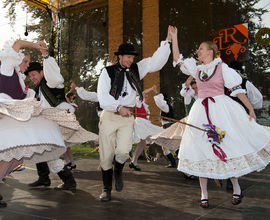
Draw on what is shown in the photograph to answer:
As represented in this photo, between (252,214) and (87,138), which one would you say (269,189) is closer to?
(252,214)

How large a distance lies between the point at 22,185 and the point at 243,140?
3.06m

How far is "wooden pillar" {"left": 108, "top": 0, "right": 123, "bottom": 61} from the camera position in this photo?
335 inches

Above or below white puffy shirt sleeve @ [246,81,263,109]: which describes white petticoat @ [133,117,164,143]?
below

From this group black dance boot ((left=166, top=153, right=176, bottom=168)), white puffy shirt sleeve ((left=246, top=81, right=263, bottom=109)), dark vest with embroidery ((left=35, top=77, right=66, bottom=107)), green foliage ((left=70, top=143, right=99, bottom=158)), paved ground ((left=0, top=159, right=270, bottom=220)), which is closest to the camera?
paved ground ((left=0, top=159, right=270, bottom=220))

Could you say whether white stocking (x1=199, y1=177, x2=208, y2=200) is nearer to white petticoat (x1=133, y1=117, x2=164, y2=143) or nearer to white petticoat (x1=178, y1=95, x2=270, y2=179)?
white petticoat (x1=178, y1=95, x2=270, y2=179)

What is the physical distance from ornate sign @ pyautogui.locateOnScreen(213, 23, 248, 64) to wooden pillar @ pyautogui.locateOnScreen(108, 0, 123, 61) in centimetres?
288

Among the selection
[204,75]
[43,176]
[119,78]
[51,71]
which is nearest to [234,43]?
[204,75]

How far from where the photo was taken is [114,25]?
8648 millimetres

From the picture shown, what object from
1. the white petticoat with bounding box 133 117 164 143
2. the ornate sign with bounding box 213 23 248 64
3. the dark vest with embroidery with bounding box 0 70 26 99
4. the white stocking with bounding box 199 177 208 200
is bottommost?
the white stocking with bounding box 199 177 208 200

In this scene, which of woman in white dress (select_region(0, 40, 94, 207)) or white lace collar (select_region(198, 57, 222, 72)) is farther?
white lace collar (select_region(198, 57, 222, 72))

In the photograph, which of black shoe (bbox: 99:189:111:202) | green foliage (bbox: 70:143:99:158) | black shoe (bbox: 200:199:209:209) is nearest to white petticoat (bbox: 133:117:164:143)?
black shoe (bbox: 99:189:111:202)

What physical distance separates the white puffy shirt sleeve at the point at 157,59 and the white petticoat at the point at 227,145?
0.75 meters

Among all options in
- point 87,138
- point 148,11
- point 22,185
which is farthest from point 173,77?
point 22,185

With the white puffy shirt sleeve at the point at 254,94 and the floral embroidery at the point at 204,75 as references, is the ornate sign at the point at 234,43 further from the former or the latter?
the floral embroidery at the point at 204,75
